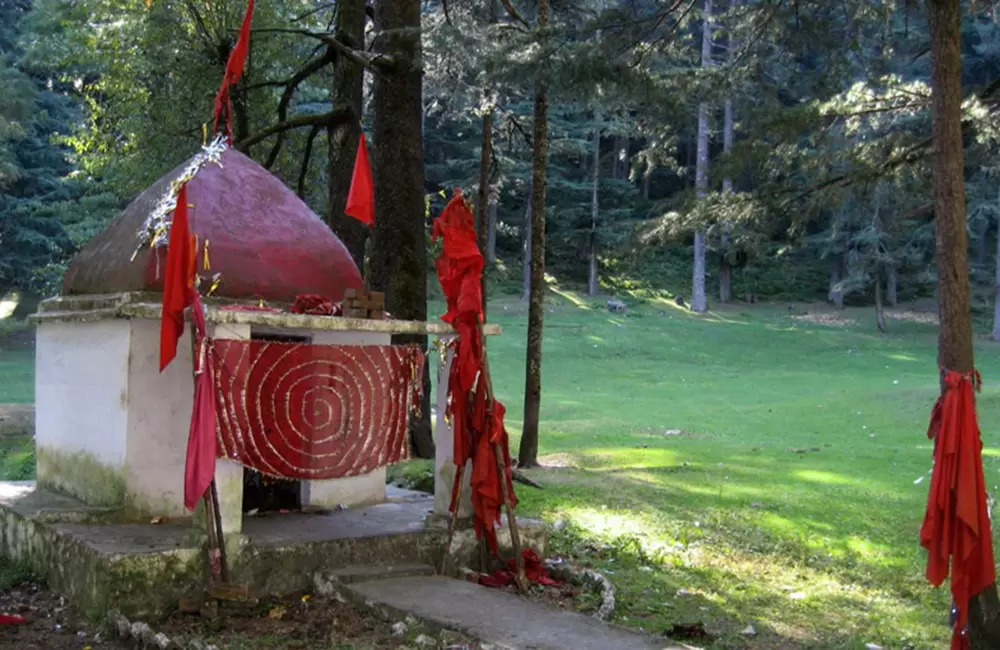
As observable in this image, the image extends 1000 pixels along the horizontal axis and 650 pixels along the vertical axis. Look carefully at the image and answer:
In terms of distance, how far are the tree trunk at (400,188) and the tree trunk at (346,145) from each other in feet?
3.13

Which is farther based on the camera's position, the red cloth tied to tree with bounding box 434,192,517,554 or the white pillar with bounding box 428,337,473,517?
the white pillar with bounding box 428,337,473,517

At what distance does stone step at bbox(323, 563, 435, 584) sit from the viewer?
801 centimetres

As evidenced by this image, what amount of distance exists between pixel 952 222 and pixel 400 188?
7799 mm

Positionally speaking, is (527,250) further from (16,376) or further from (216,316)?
(216,316)

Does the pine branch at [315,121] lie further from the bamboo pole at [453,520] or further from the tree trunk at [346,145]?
the bamboo pole at [453,520]

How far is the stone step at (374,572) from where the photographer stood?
8.01m

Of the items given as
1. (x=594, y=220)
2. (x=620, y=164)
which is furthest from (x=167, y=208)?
(x=620, y=164)

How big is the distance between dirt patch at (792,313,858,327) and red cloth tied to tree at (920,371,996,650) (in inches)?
1355

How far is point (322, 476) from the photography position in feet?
28.9

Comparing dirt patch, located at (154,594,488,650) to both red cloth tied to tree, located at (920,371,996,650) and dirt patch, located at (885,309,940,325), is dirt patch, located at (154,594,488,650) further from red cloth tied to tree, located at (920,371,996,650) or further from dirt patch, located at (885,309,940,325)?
dirt patch, located at (885,309,940,325)

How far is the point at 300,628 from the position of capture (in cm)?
733

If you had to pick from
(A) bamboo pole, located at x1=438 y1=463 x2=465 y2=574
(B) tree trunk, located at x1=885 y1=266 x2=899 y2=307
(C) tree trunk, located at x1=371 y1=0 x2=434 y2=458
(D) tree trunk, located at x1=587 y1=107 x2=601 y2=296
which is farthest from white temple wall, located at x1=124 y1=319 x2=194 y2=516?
(B) tree trunk, located at x1=885 y1=266 x2=899 y2=307

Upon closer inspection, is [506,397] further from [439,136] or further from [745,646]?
[439,136]

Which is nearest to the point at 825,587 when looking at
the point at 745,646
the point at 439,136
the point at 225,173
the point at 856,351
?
the point at 745,646
